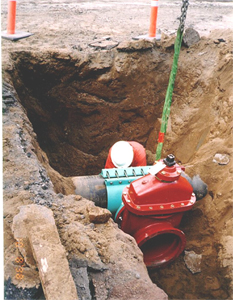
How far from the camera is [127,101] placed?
4875 millimetres

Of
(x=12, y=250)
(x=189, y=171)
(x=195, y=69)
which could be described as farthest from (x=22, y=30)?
(x=12, y=250)

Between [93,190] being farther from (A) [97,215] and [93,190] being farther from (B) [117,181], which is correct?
(A) [97,215]

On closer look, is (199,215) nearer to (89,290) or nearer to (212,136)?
(212,136)

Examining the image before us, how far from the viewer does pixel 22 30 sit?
520cm

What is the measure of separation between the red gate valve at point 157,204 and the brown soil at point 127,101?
63 centimetres

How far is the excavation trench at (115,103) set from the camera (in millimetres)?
4297

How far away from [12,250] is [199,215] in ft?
8.12

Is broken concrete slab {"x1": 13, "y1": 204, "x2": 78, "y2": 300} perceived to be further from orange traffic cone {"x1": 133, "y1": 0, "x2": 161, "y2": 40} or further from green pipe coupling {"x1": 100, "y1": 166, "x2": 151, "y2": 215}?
orange traffic cone {"x1": 133, "y1": 0, "x2": 161, "y2": 40}

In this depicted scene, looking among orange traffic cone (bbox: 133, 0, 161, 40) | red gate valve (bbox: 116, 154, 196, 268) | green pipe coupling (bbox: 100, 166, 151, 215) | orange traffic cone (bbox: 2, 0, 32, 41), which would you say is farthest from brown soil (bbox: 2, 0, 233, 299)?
Result: red gate valve (bbox: 116, 154, 196, 268)

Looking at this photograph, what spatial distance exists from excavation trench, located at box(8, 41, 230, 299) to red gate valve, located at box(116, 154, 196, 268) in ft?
2.63

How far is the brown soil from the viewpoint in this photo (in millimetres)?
3574

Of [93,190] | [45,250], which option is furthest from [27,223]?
[93,190]

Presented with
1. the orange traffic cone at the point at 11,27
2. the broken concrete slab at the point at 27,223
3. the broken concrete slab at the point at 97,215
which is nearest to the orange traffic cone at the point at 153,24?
the orange traffic cone at the point at 11,27

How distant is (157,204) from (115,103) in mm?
2442
